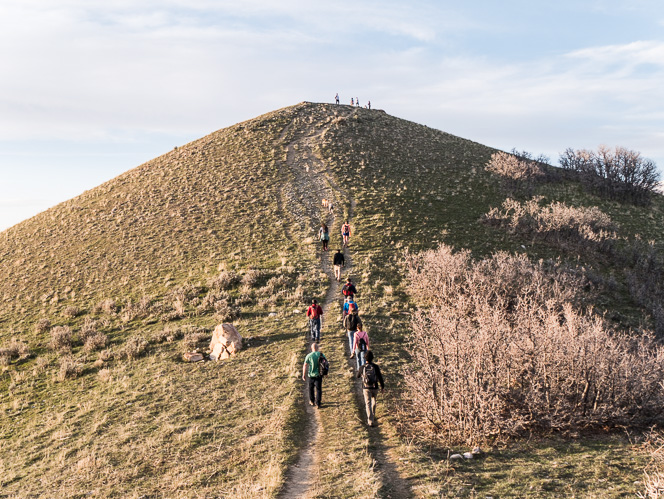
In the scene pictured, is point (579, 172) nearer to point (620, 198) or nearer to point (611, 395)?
point (620, 198)

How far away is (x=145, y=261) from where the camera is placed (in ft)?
86.2

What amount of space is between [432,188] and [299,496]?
3512cm

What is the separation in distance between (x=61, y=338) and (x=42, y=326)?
9.28ft

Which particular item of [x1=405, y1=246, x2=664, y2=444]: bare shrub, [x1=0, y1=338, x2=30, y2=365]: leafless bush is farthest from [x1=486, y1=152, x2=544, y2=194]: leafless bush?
[x1=0, y1=338, x2=30, y2=365]: leafless bush

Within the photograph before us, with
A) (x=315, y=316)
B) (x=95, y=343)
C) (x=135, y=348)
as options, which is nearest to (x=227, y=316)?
(x=135, y=348)

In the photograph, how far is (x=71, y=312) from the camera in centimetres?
2084

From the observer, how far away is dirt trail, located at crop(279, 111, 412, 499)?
284 inches

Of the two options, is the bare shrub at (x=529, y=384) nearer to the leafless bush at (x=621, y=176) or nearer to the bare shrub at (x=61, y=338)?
the bare shrub at (x=61, y=338)

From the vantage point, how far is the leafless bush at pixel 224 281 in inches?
838

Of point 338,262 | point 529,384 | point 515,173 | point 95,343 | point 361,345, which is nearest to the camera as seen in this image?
point 529,384

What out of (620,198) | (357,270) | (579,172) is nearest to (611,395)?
(357,270)

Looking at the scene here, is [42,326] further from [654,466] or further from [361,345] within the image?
[654,466]

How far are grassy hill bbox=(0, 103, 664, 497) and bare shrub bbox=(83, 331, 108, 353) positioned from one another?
0.47 feet

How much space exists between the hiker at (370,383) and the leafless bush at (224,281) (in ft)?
44.0
